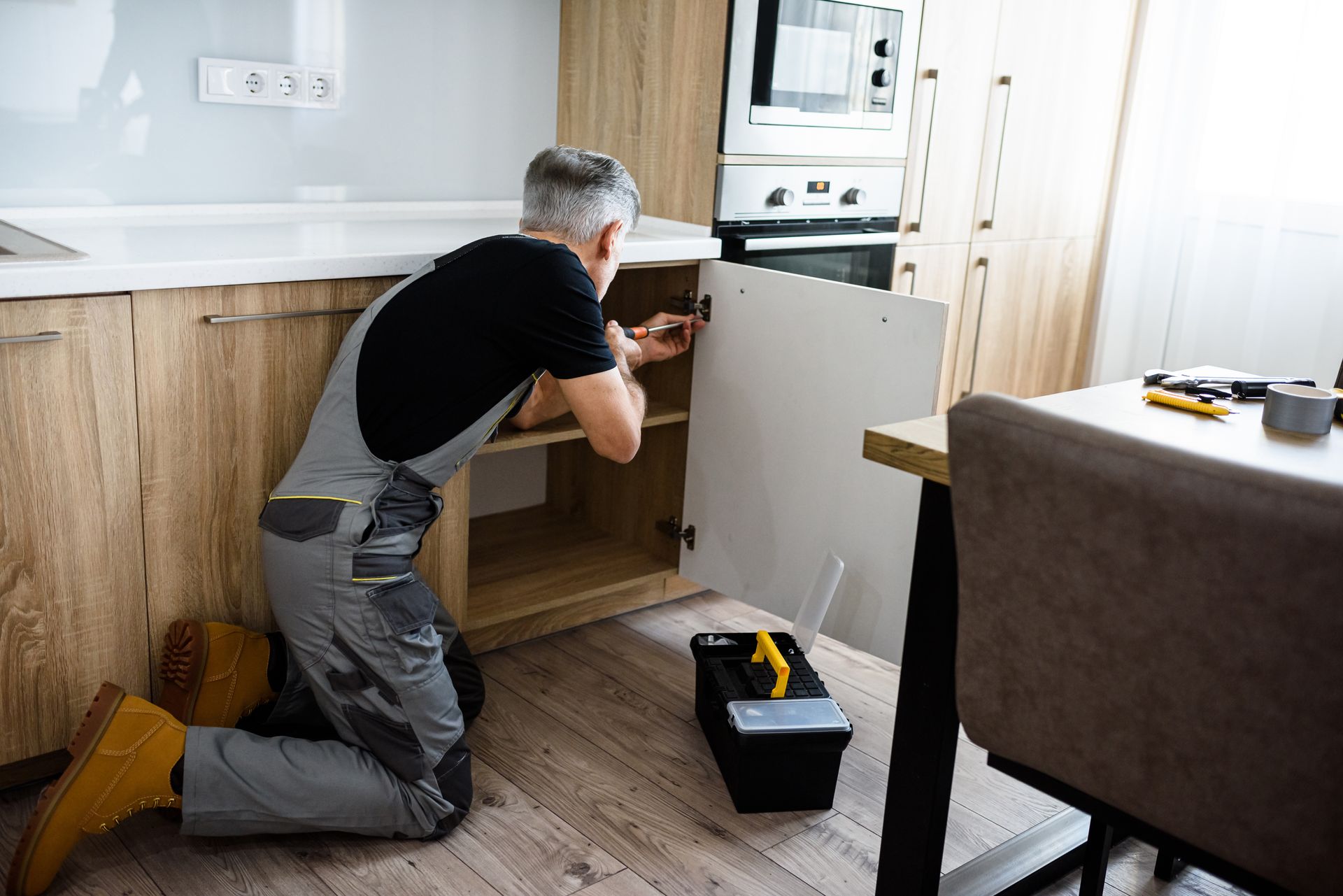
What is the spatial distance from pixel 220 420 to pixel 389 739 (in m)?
0.56

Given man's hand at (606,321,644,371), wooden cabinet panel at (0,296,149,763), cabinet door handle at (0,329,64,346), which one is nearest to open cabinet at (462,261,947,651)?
man's hand at (606,321,644,371)

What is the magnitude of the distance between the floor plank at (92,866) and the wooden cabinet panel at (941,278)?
195 centimetres

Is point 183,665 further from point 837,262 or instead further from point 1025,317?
point 1025,317

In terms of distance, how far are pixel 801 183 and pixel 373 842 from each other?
1.60 meters

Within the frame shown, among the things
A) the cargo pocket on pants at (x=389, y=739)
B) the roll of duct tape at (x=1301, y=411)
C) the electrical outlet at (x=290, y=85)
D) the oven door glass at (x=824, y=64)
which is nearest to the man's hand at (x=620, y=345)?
the oven door glass at (x=824, y=64)

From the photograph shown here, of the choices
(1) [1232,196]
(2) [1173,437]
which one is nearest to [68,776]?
(2) [1173,437]

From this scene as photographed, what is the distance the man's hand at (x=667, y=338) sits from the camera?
7.41 feet

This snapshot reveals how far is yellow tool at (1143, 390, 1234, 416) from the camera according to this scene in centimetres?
141

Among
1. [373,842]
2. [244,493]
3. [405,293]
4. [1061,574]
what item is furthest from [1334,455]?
[244,493]

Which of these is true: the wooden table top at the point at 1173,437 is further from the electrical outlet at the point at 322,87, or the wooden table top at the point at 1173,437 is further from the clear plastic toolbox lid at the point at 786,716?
the electrical outlet at the point at 322,87

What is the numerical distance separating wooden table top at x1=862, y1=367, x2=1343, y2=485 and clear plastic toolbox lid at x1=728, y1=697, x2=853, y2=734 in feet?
2.13

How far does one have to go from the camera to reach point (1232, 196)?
316 centimetres

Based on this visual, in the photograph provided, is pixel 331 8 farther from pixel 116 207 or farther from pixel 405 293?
pixel 405 293

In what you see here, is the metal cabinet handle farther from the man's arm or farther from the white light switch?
the white light switch
